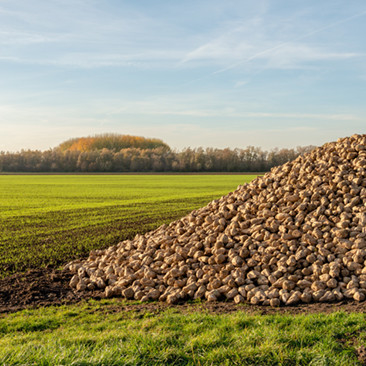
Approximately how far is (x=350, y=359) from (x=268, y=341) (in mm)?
809

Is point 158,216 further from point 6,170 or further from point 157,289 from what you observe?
point 6,170

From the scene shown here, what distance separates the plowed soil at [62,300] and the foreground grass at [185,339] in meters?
0.46

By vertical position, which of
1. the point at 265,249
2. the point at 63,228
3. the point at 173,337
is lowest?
the point at 63,228

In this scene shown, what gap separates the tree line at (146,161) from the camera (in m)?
84.2

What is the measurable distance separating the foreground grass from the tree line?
251 ft

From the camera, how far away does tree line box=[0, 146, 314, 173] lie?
276 ft

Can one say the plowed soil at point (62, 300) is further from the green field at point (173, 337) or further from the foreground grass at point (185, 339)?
the foreground grass at point (185, 339)

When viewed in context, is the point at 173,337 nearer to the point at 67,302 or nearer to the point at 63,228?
the point at 67,302

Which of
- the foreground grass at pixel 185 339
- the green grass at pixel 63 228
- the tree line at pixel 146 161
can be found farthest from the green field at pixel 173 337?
the tree line at pixel 146 161

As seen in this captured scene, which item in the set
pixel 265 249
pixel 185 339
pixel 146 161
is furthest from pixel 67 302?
pixel 146 161

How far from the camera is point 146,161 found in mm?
91000

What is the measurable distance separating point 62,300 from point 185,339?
325 cm

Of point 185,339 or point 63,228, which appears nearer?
point 185,339

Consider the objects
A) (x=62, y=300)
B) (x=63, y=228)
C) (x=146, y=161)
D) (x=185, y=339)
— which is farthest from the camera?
(x=146, y=161)
